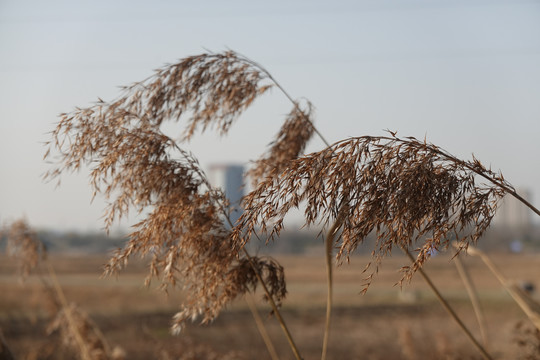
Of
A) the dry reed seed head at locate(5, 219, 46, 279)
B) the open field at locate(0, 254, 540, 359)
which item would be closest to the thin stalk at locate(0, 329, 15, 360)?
the dry reed seed head at locate(5, 219, 46, 279)

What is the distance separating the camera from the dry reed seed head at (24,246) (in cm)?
547

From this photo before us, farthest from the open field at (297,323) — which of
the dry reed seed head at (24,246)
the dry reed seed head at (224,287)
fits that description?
the dry reed seed head at (224,287)

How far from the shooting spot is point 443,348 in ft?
26.5

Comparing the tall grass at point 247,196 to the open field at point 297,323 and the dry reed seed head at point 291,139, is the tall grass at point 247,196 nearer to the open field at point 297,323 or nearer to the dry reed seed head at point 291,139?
the dry reed seed head at point 291,139

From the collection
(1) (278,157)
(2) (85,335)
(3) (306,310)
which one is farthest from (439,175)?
Answer: (3) (306,310)

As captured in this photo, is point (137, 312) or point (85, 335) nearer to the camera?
point (85, 335)

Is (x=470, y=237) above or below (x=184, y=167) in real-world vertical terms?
below

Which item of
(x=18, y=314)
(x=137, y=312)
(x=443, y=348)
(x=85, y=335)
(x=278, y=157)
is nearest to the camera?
(x=278, y=157)

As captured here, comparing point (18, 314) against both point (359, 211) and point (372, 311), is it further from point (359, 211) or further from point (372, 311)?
point (359, 211)

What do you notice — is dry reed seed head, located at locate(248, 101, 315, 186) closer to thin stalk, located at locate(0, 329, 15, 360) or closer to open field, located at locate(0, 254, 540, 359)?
thin stalk, located at locate(0, 329, 15, 360)

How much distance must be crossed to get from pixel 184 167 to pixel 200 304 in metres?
0.69

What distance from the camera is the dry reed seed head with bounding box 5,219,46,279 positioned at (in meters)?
5.47

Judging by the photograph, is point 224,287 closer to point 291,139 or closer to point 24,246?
point 291,139

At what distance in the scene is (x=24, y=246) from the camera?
5547mm
